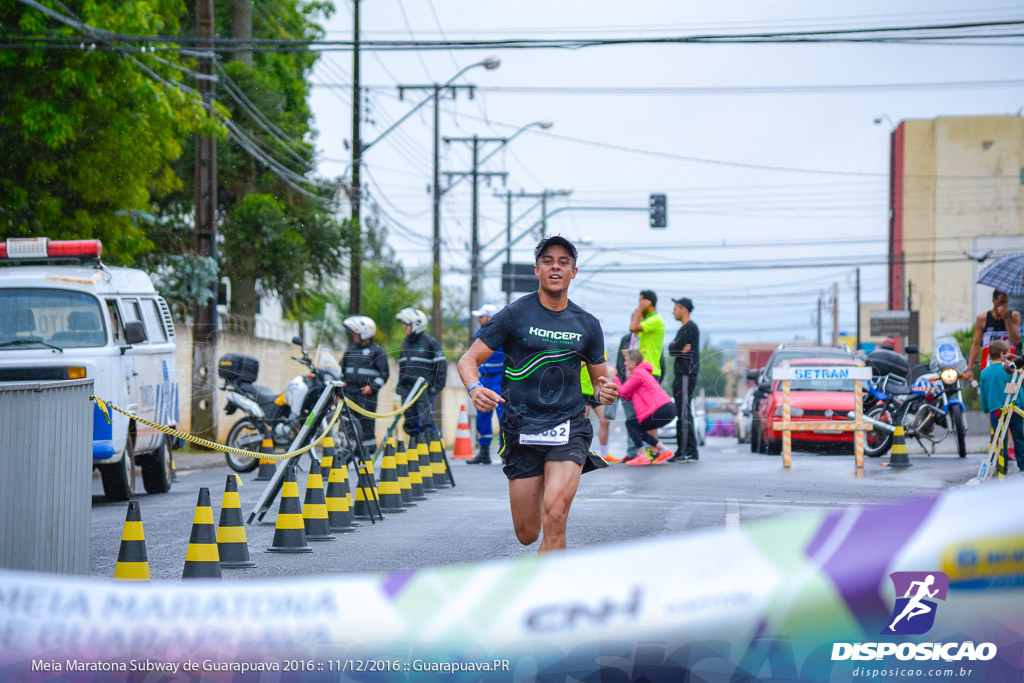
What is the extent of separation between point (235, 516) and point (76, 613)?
19.4 ft

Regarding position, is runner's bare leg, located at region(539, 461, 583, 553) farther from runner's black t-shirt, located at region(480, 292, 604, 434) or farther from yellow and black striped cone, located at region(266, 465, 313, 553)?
yellow and black striped cone, located at region(266, 465, 313, 553)

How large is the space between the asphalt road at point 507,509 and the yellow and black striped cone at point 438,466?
0.24 m

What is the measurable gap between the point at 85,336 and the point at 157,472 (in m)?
2.16

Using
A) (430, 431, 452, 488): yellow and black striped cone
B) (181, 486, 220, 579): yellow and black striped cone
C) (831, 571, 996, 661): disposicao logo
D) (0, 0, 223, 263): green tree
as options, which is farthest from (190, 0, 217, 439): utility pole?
(831, 571, 996, 661): disposicao logo

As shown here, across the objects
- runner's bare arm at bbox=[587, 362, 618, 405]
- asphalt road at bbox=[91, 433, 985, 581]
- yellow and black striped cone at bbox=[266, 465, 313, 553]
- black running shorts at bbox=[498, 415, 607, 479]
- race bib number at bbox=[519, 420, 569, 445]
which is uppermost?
runner's bare arm at bbox=[587, 362, 618, 405]

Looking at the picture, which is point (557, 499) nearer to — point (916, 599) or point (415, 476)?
point (916, 599)

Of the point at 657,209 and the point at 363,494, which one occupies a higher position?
the point at 657,209

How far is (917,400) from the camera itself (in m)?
18.6

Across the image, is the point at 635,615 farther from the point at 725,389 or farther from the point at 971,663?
the point at 725,389

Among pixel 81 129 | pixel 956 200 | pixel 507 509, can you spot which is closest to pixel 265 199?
pixel 81 129

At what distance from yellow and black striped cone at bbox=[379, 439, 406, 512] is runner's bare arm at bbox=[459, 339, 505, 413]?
219 inches

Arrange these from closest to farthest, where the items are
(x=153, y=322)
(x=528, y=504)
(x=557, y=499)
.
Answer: (x=557, y=499)
(x=528, y=504)
(x=153, y=322)

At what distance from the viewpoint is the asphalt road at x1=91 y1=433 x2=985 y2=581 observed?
8.79 meters

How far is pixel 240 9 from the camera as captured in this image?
31812mm
